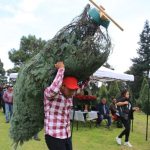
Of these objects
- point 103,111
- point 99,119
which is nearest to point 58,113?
point 103,111

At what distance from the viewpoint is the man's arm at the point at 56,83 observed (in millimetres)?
5305

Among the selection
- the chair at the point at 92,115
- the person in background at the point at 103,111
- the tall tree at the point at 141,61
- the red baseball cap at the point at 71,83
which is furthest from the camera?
the tall tree at the point at 141,61

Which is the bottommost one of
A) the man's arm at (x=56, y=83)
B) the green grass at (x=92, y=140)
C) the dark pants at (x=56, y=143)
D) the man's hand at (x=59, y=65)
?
the green grass at (x=92, y=140)

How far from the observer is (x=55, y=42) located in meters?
5.64

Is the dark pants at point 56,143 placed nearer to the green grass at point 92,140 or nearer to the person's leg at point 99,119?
the green grass at point 92,140

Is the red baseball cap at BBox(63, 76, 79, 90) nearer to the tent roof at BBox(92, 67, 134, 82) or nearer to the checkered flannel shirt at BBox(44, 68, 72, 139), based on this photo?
the checkered flannel shirt at BBox(44, 68, 72, 139)

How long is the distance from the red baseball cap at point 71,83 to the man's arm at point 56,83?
6.0 inches

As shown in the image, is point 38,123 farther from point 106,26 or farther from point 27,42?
point 27,42

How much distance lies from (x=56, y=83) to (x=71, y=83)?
264mm

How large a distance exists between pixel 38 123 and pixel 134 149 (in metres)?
6.87

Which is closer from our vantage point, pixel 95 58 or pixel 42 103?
pixel 95 58

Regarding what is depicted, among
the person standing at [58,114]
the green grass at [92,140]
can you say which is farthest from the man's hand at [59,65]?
the green grass at [92,140]

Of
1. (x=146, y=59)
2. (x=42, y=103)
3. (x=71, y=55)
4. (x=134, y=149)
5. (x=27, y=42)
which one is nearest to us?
(x=71, y=55)

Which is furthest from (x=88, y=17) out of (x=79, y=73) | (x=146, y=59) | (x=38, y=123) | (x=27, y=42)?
(x=146, y=59)
